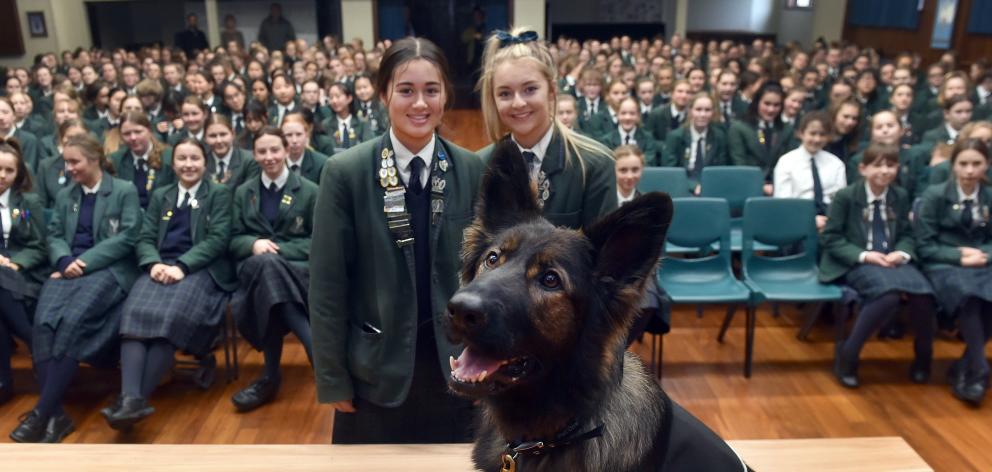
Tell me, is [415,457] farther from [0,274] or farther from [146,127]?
[146,127]

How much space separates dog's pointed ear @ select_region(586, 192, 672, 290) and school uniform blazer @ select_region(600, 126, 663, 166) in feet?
17.6

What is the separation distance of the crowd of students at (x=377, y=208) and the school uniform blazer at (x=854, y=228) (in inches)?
0.5

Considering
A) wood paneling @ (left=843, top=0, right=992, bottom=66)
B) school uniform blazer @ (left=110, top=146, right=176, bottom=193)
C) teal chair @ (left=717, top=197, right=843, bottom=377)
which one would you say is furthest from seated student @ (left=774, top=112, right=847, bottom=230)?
wood paneling @ (left=843, top=0, right=992, bottom=66)

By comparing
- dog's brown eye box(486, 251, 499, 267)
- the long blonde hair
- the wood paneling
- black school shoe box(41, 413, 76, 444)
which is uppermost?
the wood paneling

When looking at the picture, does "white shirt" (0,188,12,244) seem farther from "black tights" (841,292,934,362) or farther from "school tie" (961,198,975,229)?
"school tie" (961,198,975,229)

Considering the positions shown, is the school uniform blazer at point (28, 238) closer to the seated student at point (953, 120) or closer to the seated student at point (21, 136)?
the seated student at point (21, 136)

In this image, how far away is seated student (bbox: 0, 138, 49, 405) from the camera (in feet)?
13.2

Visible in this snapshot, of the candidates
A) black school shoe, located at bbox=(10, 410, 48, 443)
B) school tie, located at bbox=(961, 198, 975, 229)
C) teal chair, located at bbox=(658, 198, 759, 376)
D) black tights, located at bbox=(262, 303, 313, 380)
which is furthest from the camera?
teal chair, located at bbox=(658, 198, 759, 376)

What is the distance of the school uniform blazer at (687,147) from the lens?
21.6 feet

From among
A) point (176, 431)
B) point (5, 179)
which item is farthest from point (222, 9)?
point (176, 431)

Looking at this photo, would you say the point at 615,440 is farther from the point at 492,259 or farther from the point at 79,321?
the point at 79,321

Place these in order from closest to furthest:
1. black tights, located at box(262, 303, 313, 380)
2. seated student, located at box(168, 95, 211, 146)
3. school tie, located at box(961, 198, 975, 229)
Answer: black tights, located at box(262, 303, 313, 380), school tie, located at box(961, 198, 975, 229), seated student, located at box(168, 95, 211, 146)

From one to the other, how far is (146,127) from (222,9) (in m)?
15.5

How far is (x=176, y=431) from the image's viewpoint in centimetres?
376
